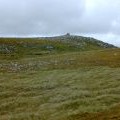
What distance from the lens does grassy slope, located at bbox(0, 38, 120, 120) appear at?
4231cm

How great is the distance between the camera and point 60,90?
178 feet

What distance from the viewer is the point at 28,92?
55.0 m

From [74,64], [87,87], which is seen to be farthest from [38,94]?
[74,64]

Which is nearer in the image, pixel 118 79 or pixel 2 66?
pixel 118 79

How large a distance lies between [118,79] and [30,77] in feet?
52.7

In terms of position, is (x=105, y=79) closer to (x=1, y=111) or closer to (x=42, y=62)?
(x=1, y=111)

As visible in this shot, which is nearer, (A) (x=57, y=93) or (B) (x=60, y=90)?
(A) (x=57, y=93)

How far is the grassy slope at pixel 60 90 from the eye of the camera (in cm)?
4231

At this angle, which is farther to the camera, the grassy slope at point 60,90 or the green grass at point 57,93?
the green grass at point 57,93

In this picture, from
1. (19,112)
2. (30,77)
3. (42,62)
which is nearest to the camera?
(19,112)

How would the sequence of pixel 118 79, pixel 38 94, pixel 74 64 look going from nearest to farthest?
1. pixel 38 94
2. pixel 118 79
3. pixel 74 64

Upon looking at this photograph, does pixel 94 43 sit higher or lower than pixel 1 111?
higher

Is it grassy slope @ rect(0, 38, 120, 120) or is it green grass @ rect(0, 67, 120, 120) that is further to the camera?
green grass @ rect(0, 67, 120, 120)

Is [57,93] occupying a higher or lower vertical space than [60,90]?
lower
